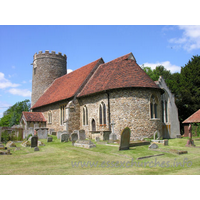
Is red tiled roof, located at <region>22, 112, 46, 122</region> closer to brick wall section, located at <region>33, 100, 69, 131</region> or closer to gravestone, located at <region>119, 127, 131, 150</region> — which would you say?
brick wall section, located at <region>33, 100, 69, 131</region>

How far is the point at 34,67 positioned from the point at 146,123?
964 inches

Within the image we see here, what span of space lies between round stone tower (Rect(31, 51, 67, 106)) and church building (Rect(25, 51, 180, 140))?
22.8 ft

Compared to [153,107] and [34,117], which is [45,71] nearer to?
[34,117]

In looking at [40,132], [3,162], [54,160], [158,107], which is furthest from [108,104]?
[3,162]

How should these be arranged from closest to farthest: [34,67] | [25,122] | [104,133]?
[104,133] → [25,122] → [34,67]

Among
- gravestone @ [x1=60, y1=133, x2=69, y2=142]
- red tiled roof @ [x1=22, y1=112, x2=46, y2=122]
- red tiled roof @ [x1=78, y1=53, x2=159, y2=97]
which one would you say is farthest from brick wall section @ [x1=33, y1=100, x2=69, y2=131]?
gravestone @ [x1=60, y1=133, x2=69, y2=142]

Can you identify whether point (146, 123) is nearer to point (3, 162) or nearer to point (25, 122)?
point (3, 162)

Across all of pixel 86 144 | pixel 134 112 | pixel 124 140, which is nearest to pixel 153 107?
pixel 134 112

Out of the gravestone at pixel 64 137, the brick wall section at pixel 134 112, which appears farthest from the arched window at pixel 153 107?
the gravestone at pixel 64 137

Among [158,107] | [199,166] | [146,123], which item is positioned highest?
[158,107]

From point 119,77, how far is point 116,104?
107 inches

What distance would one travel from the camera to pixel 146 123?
17.3 m

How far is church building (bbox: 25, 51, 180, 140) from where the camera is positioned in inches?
681

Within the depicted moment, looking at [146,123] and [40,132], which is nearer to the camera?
[146,123]
